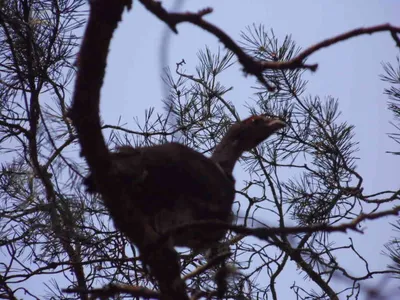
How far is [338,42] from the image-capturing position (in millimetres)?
1787

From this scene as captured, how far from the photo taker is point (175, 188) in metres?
Result: 2.39

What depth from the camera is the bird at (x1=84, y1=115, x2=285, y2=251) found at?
2.29 m

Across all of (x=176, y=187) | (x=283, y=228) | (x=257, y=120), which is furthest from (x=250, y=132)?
(x=283, y=228)

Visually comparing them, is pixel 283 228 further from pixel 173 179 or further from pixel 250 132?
pixel 250 132

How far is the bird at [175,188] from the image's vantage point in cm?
229

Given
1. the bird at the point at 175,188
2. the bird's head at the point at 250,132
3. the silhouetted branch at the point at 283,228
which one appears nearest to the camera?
the silhouetted branch at the point at 283,228

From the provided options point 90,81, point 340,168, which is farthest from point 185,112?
point 90,81

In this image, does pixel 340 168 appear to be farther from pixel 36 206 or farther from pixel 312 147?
pixel 36 206

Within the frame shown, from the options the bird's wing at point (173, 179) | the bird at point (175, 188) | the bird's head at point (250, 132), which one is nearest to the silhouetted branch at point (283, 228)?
the bird at point (175, 188)

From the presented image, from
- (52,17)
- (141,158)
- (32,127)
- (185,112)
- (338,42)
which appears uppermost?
(52,17)

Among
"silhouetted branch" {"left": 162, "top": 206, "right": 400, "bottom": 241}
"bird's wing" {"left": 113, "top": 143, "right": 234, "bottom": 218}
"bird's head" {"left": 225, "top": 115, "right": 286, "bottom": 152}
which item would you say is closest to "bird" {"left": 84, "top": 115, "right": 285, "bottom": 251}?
"bird's wing" {"left": 113, "top": 143, "right": 234, "bottom": 218}

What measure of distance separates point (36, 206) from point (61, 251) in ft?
1.02

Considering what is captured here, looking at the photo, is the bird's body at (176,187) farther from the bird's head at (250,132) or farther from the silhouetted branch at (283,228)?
the bird's head at (250,132)

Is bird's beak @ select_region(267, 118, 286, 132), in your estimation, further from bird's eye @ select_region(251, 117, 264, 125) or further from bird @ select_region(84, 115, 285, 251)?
bird @ select_region(84, 115, 285, 251)
